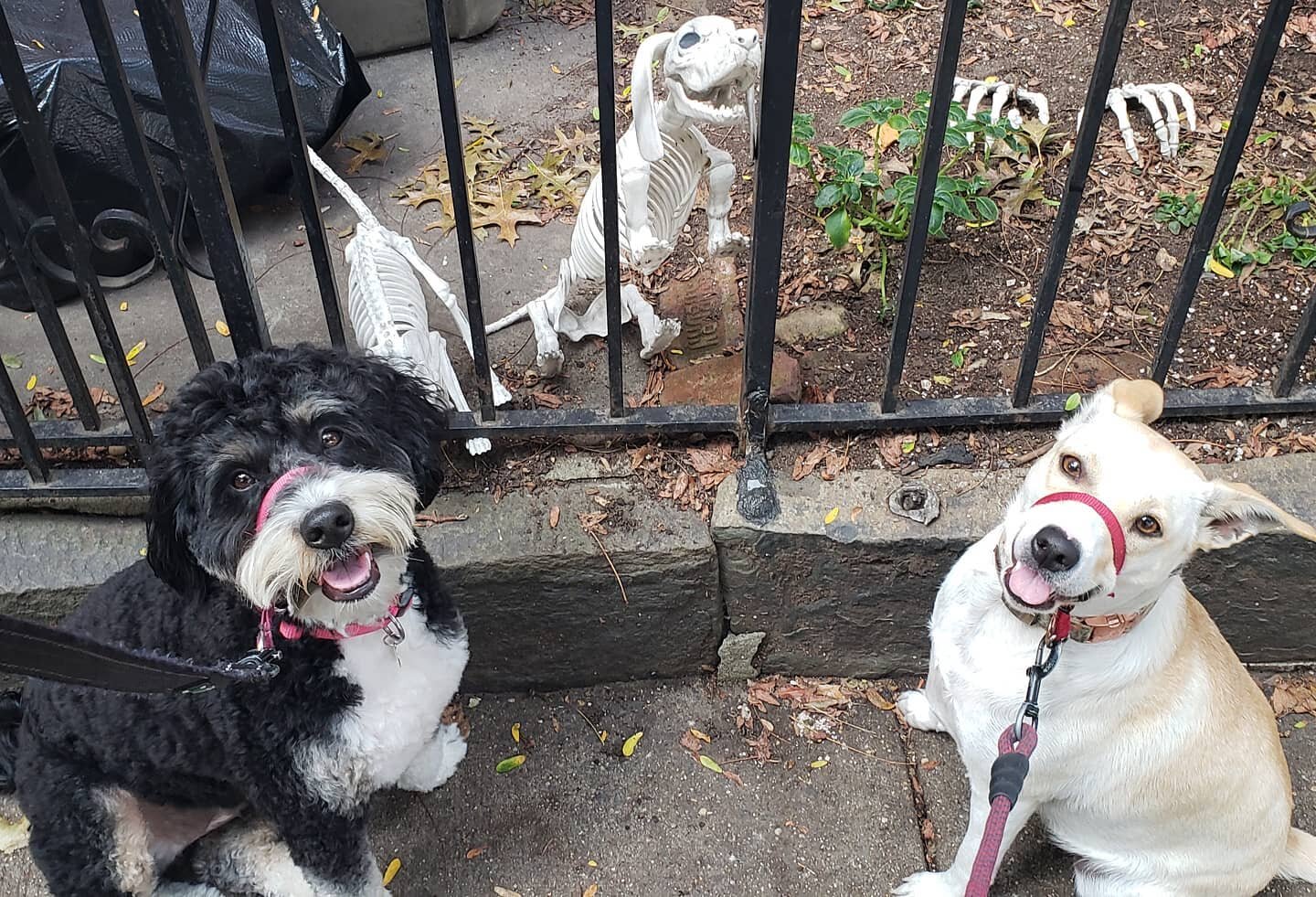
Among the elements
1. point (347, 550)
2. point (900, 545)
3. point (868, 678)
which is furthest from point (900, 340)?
point (347, 550)

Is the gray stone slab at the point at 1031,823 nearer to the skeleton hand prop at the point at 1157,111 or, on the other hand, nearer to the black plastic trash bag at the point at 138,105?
the skeleton hand prop at the point at 1157,111

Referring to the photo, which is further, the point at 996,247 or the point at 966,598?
the point at 996,247

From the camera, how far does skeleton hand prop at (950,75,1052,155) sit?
443cm

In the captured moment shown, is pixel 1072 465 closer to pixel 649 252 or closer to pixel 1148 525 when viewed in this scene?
pixel 1148 525

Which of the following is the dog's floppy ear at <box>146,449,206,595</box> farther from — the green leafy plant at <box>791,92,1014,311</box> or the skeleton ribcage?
the green leafy plant at <box>791,92,1014,311</box>

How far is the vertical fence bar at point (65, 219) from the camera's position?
2.32 metres

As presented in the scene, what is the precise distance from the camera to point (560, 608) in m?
3.12

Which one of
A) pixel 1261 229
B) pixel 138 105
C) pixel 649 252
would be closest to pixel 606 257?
pixel 649 252

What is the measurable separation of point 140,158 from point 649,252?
133 cm

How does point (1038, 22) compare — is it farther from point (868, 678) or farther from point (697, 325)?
point (868, 678)

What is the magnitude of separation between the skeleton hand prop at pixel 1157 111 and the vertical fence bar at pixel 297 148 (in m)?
3.36

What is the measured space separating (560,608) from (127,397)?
1383 millimetres

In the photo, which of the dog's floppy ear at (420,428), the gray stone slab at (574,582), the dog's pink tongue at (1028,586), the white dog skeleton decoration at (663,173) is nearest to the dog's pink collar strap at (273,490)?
the dog's floppy ear at (420,428)

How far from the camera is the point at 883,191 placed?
12.9 feet
